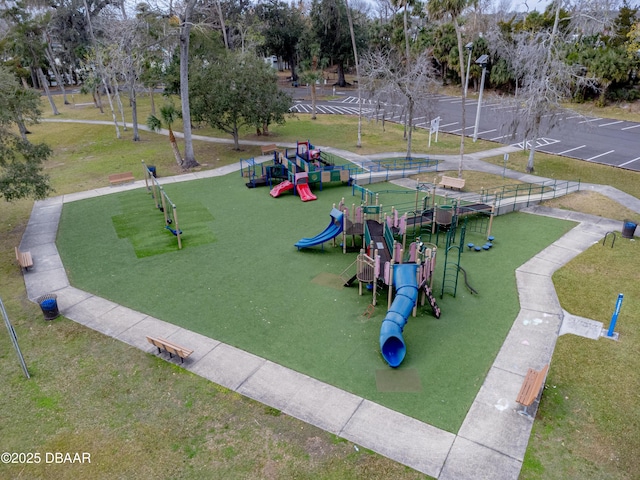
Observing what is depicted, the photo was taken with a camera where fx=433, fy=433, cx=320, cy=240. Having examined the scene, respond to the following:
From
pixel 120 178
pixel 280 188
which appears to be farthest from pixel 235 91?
pixel 280 188

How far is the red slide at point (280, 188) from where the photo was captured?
23.2 metres

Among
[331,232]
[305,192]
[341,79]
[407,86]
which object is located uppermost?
[407,86]

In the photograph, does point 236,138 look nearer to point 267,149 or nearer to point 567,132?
point 267,149

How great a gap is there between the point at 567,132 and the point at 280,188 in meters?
27.9

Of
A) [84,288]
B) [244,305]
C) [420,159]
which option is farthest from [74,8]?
[244,305]

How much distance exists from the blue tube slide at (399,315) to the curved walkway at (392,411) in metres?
1.63

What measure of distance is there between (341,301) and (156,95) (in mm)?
58699

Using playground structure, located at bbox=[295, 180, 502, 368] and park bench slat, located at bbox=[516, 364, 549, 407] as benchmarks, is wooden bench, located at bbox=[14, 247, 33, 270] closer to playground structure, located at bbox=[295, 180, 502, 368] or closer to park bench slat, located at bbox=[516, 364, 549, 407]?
playground structure, located at bbox=[295, 180, 502, 368]

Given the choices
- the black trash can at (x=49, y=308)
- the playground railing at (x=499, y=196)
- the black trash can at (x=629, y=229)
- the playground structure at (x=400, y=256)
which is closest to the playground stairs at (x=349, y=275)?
the playground structure at (x=400, y=256)

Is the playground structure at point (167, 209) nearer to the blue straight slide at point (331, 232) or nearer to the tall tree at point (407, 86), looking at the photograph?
the blue straight slide at point (331, 232)

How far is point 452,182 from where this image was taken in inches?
925

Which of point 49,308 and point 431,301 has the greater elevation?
point 49,308

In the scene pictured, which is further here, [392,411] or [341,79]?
[341,79]

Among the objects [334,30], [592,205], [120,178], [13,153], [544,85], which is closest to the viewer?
[13,153]
